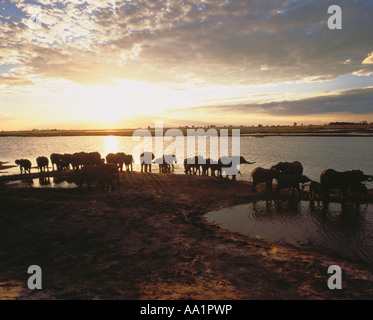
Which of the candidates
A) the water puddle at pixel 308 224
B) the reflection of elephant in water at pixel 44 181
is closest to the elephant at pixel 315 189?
the water puddle at pixel 308 224

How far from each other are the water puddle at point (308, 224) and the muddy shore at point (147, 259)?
27.3 inches

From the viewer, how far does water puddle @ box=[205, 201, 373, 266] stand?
8078 mm

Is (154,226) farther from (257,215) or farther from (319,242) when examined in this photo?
(319,242)

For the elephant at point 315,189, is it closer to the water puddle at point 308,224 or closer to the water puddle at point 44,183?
the water puddle at point 308,224

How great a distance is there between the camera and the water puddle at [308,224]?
8.08 meters

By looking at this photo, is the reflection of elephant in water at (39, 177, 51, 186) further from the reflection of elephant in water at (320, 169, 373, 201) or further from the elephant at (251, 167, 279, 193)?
the reflection of elephant in water at (320, 169, 373, 201)

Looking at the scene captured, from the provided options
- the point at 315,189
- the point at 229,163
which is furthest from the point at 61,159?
the point at 315,189

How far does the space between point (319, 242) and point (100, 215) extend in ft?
30.8

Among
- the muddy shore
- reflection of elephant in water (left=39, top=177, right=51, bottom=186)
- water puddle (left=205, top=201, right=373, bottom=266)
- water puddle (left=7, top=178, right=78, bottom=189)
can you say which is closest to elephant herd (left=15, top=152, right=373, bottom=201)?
water puddle (left=205, top=201, right=373, bottom=266)

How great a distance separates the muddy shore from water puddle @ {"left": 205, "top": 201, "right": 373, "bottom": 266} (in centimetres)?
69
